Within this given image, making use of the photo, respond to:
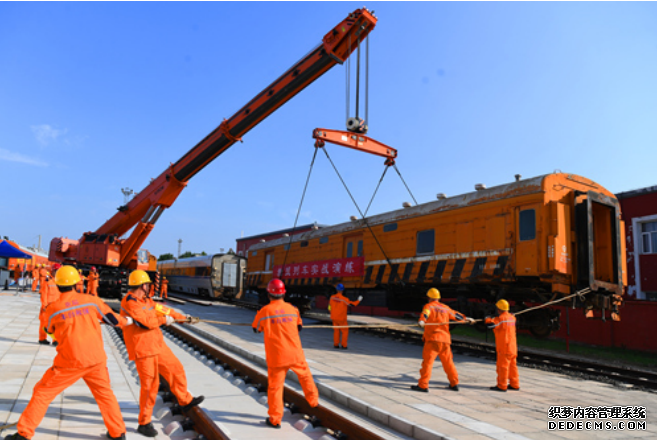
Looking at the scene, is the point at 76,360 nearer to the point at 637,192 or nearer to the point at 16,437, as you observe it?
the point at 16,437

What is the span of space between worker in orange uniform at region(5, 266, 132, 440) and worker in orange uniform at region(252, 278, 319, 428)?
5.05ft

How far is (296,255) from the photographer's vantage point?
63.7 ft

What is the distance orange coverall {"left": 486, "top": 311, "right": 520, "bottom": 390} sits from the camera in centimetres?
698

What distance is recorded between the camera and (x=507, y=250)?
10375mm

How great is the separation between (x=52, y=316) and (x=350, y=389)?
159 inches

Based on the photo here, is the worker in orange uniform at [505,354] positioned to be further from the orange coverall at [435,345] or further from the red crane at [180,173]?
the red crane at [180,173]

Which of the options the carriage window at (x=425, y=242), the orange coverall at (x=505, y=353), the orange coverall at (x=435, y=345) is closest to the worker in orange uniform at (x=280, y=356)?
the orange coverall at (x=435, y=345)

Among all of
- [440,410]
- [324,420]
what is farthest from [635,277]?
[324,420]

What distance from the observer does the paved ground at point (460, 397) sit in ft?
16.2

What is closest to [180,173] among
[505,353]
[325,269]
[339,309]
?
[325,269]

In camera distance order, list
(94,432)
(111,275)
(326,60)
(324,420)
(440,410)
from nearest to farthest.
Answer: (94,432) → (324,420) → (440,410) → (326,60) → (111,275)

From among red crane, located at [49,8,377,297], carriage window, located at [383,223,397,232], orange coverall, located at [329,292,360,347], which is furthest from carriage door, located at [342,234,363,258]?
red crane, located at [49,8,377,297]

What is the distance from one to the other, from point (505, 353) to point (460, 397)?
1.12 meters

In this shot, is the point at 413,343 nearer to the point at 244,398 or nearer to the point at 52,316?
the point at 244,398
